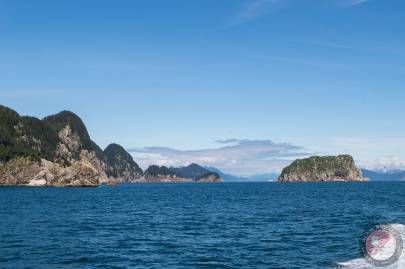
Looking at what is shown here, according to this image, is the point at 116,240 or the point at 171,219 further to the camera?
the point at 171,219

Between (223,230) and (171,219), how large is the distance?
17.9 metres

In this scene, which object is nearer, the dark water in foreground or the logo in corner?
the logo in corner

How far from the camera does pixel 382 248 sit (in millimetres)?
41500

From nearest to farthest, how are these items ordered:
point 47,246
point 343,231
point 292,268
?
point 292,268, point 47,246, point 343,231

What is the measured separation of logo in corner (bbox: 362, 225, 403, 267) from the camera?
1469 inches

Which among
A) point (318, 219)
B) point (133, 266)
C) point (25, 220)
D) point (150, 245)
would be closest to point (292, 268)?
point (133, 266)

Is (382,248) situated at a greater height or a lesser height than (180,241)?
greater

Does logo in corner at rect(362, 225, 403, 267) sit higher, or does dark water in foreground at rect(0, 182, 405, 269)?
logo in corner at rect(362, 225, 403, 267)

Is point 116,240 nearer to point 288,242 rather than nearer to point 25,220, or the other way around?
point 288,242

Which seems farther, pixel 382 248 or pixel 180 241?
pixel 180 241

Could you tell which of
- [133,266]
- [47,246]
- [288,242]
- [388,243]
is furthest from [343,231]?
[47,246]

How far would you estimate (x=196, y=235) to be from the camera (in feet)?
191

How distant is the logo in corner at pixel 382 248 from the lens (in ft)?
122

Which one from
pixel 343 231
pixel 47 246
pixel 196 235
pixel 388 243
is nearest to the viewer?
pixel 388 243
